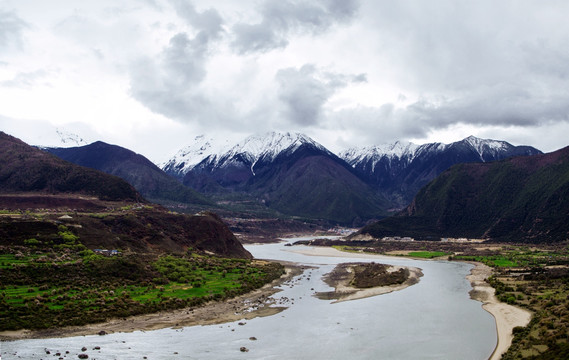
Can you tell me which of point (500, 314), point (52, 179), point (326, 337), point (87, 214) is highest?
point (52, 179)

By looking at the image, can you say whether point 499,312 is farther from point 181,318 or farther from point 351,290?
point 181,318

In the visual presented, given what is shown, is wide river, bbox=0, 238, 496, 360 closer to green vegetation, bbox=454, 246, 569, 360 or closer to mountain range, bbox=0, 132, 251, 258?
green vegetation, bbox=454, 246, 569, 360

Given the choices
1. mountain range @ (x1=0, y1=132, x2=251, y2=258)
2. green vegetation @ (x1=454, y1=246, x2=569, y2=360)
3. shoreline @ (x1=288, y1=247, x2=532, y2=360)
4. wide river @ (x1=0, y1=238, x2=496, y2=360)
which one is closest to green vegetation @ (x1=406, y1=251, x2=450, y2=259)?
green vegetation @ (x1=454, y1=246, x2=569, y2=360)

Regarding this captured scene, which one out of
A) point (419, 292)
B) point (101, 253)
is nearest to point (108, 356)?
point (101, 253)

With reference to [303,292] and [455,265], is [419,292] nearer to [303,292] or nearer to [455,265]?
[303,292]

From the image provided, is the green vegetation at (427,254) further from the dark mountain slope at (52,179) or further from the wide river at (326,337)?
the dark mountain slope at (52,179)

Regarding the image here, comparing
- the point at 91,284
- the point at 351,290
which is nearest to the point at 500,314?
the point at 351,290
